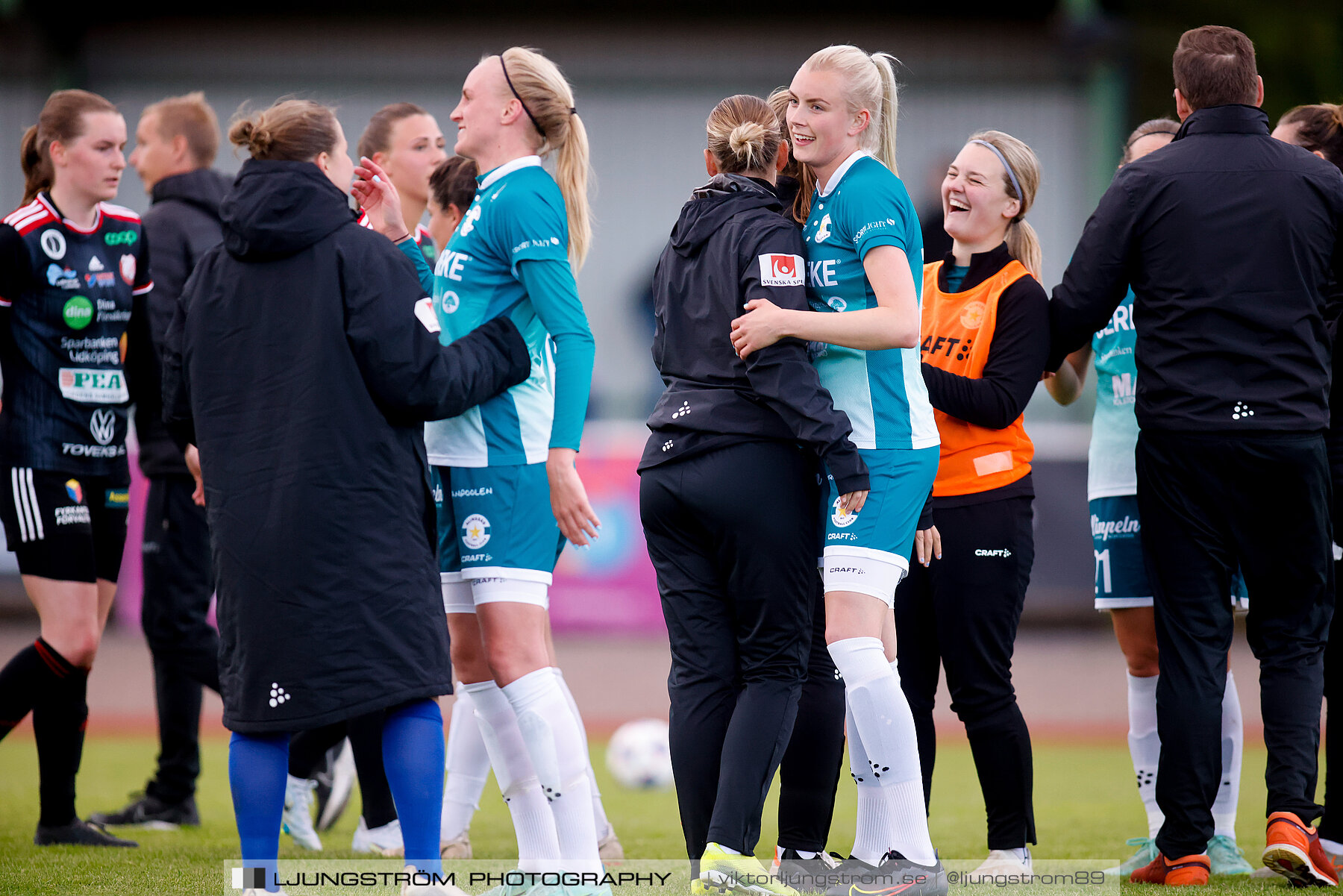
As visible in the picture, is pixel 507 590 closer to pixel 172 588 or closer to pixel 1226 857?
pixel 172 588

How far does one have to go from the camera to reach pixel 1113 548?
4.61 meters

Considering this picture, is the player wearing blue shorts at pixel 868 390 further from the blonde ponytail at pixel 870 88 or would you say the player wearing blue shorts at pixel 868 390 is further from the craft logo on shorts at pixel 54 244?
the craft logo on shorts at pixel 54 244

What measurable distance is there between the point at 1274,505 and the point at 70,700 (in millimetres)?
3848

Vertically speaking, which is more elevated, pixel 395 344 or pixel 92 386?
pixel 395 344

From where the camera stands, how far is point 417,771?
11.2 ft

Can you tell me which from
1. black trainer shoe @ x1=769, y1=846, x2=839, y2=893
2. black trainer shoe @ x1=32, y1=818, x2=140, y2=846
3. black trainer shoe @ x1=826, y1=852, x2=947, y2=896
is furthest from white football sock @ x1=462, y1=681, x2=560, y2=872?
black trainer shoe @ x1=32, y1=818, x2=140, y2=846

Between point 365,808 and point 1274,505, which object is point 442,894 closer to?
point 365,808

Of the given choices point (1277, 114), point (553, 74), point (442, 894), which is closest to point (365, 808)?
point (442, 894)

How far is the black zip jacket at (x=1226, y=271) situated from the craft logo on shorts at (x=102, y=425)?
325 cm

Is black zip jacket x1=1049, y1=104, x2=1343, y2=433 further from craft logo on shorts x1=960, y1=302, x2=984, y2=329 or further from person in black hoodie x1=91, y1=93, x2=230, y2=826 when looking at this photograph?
person in black hoodie x1=91, y1=93, x2=230, y2=826

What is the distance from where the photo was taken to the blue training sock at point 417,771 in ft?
11.2

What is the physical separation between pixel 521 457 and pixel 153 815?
2.57m

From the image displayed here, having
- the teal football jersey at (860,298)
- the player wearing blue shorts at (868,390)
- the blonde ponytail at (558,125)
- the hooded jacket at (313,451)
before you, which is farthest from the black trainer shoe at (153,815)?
the teal football jersey at (860,298)

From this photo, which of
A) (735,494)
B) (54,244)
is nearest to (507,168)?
(735,494)
